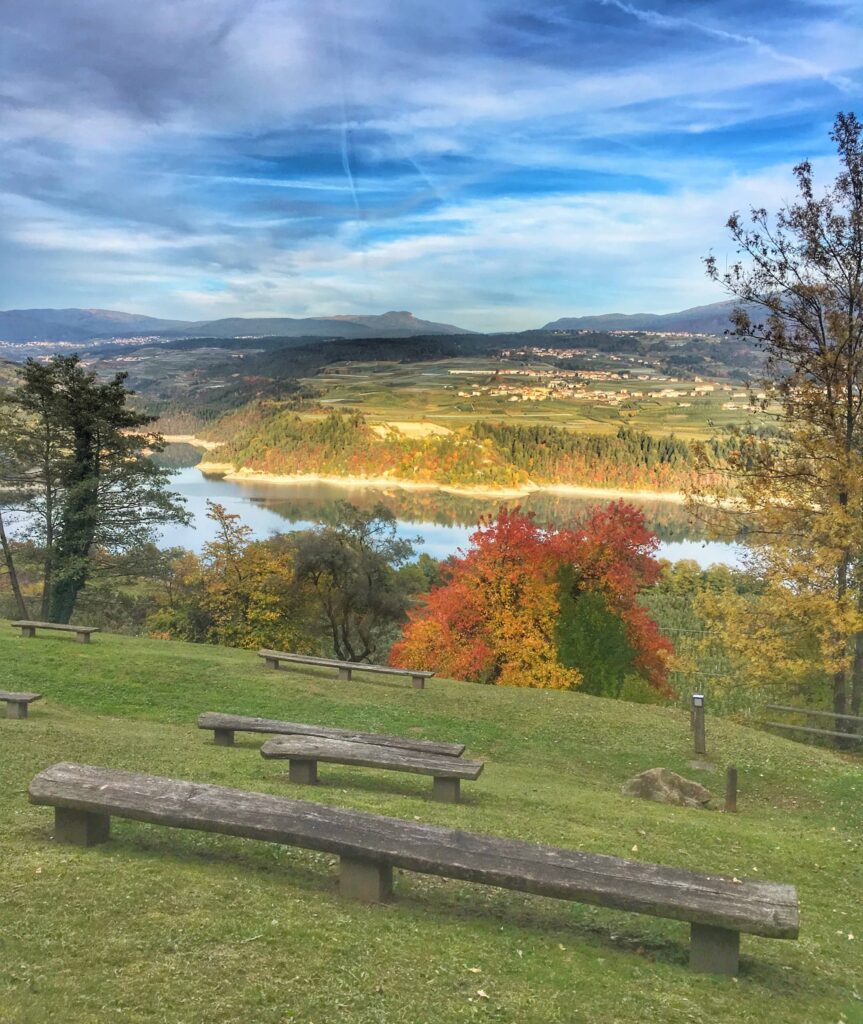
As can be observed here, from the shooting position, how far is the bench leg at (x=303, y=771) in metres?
8.16

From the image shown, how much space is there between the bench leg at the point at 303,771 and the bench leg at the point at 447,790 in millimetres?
1335

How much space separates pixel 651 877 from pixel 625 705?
12.2 metres

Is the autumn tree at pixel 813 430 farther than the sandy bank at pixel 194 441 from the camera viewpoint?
No

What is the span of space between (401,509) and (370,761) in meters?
125

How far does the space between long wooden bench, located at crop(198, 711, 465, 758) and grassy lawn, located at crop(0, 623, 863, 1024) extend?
35 cm

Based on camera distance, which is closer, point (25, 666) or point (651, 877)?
point (651, 877)

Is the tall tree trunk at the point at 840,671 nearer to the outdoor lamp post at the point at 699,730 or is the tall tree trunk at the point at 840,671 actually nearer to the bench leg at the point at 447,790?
the outdoor lamp post at the point at 699,730

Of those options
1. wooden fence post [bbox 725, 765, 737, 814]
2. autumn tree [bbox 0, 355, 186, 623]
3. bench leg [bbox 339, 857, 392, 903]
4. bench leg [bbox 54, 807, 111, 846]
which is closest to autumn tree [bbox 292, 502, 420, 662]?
autumn tree [bbox 0, 355, 186, 623]

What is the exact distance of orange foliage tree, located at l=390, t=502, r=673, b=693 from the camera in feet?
79.1

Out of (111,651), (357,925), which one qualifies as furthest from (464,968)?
(111,651)

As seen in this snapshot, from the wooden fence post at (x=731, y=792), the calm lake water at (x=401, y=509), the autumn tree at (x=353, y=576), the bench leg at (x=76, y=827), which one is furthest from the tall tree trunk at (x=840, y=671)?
the calm lake water at (x=401, y=509)

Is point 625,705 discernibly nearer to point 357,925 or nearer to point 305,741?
point 305,741

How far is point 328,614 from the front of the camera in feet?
120

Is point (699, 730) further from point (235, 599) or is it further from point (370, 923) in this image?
point (235, 599)
